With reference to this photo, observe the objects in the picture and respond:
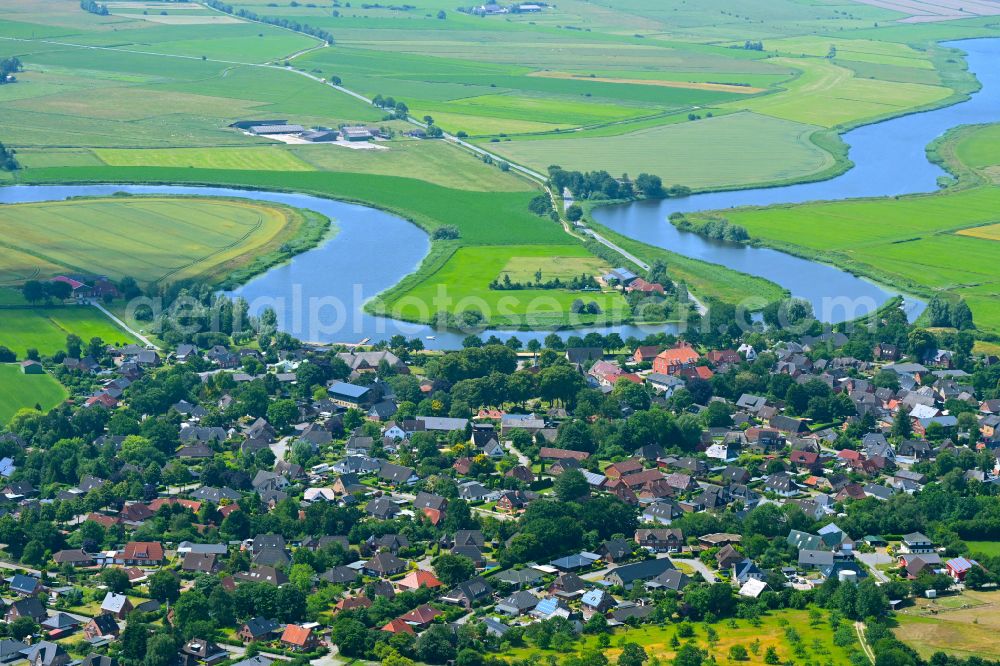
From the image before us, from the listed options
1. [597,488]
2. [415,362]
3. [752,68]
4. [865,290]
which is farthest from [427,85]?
[597,488]

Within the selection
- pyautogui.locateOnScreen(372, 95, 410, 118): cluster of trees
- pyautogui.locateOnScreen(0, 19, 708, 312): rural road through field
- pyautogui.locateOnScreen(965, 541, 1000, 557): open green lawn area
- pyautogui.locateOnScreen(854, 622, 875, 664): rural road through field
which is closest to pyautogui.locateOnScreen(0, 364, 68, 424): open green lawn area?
pyautogui.locateOnScreen(0, 19, 708, 312): rural road through field

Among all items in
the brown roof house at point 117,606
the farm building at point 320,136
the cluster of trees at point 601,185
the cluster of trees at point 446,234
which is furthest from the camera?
the farm building at point 320,136

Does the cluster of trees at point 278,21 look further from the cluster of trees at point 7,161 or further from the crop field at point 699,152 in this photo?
the cluster of trees at point 7,161

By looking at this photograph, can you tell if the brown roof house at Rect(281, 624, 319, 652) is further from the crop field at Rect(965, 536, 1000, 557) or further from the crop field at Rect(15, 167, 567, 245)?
the crop field at Rect(15, 167, 567, 245)

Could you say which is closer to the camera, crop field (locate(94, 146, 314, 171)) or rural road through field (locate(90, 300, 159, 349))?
rural road through field (locate(90, 300, 159, 349))

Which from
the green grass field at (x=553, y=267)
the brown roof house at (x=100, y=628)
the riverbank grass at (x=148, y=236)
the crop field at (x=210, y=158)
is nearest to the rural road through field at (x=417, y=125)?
the green grass field at (x=553, y=267)

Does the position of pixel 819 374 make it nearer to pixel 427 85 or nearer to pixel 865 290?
pixel 865 290

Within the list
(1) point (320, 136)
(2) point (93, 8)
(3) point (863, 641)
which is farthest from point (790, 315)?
(2) point (93, 8)
